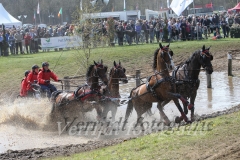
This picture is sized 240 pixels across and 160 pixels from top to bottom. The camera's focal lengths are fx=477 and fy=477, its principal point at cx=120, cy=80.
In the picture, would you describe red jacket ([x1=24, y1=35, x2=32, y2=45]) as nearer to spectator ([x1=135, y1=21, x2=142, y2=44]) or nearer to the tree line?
spectator ([x1=135, y1=21, x2=142, y2=44])

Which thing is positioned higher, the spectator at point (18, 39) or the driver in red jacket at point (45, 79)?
the spectator at point (18, 39)

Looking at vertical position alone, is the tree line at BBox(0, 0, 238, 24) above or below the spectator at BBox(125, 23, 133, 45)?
above

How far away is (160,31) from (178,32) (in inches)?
52.4

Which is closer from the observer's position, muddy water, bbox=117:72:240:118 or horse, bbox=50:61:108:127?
horse, bbox=50:61:108:127

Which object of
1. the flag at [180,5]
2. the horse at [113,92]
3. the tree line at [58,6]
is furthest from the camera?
the tree line at [58,6]

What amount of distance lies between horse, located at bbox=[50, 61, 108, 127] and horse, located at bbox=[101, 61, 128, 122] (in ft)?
0.64

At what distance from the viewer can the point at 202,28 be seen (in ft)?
115

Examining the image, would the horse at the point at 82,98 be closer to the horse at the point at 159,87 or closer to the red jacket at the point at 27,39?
the horse at the point at 159,87

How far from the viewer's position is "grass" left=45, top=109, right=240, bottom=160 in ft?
28.6

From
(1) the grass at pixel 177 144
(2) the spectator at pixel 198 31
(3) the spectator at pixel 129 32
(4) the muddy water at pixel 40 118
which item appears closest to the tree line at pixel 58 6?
(3) the spectator at pixel 129 32

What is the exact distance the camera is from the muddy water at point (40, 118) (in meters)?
13.3

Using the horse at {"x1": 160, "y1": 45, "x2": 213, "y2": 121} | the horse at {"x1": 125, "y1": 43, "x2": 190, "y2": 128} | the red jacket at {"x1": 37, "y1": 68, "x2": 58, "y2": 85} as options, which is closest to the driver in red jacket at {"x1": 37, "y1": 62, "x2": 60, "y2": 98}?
the red jacket at {"x1": 37, "y1": 68, "x2": 58, "y2": 85}

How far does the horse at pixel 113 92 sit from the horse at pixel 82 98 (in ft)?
0.64

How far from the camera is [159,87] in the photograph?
13.3 m
